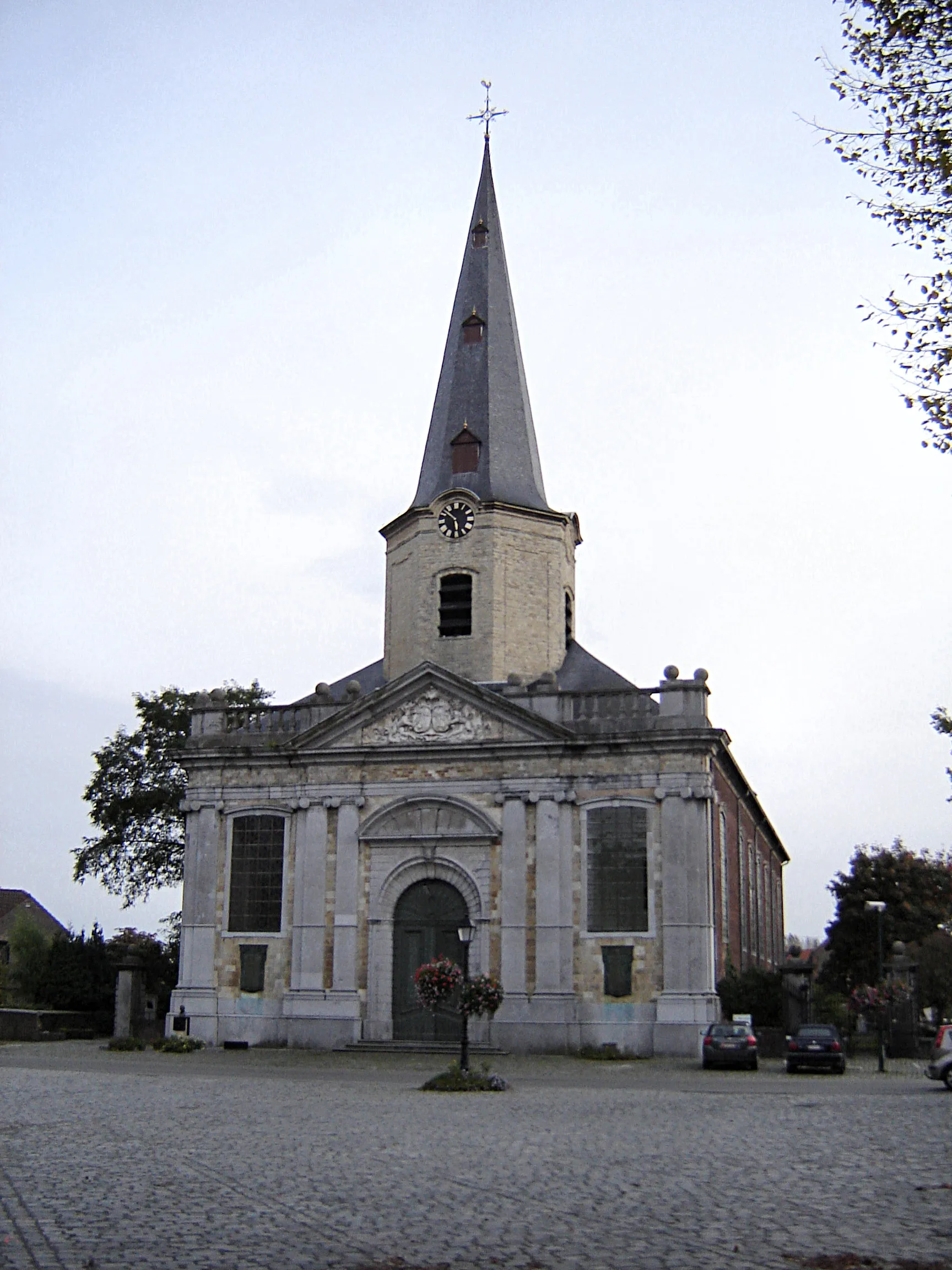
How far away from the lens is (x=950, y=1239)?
31.5ft

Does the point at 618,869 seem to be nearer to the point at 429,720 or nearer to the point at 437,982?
the point at 429,720

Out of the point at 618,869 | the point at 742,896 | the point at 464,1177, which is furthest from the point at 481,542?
the point at 464,1177

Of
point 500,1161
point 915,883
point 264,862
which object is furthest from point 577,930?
point 915,883

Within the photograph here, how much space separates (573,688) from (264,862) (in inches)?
390

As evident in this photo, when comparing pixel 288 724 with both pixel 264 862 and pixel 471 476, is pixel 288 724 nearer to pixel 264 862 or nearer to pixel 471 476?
pixel 264 862

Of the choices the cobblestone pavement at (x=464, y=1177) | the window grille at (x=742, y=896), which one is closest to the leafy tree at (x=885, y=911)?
the window grille at (x=742, y=896)

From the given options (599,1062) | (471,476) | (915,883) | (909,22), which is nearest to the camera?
(909,22)

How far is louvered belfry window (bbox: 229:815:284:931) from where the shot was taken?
37.9 m

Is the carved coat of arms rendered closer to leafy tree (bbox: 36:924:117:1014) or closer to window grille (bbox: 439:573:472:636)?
window grille (bbox: 439:573:472:636)

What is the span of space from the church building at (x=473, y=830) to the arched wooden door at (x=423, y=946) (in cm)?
6

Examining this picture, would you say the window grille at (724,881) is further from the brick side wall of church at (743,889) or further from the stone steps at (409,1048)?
the stone steps at (409,1048)

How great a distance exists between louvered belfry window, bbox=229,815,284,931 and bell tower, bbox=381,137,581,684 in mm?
6005

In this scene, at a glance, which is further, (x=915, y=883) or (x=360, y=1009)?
(x=915, y=883)

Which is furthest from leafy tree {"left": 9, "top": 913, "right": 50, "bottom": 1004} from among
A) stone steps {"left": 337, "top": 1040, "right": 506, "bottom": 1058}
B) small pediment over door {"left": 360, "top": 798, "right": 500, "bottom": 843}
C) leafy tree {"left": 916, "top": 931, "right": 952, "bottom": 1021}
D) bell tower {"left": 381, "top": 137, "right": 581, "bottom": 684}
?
leafy tree {"left": 916, "top": 931, "right": 952, "bottom": 1021}
